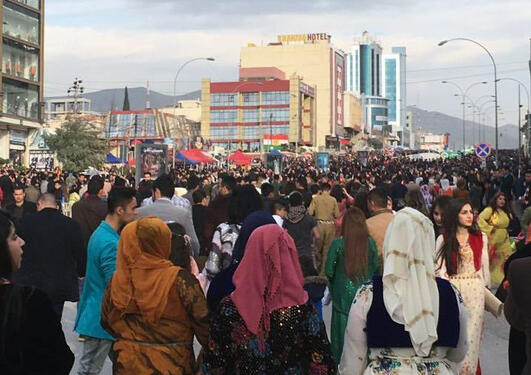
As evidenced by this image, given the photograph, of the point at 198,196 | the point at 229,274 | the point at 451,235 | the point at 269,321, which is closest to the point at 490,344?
the point at 451,235

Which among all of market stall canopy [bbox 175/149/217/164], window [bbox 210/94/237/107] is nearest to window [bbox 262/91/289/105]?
window [bbox 210/94/237/107]

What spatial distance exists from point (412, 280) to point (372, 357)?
1.39ft

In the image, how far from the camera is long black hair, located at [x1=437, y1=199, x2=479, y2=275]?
253 inches

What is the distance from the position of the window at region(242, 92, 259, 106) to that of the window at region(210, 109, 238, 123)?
240 centimetres

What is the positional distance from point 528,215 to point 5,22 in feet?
179

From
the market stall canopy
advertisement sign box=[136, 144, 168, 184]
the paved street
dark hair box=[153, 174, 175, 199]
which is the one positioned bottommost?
the paved street

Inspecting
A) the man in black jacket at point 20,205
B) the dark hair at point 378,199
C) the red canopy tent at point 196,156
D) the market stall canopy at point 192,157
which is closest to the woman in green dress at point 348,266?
the dark hair at point 378,199

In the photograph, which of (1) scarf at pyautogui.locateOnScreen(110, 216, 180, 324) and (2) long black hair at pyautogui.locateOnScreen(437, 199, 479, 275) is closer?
(1) scarf at pyautogui.locateOnScreen(110, 216, 180, 324)

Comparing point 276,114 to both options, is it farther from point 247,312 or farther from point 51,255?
point 247,312

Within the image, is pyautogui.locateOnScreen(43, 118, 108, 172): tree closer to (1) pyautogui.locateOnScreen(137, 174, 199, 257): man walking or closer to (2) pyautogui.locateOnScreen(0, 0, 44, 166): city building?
(2) pyautogui.locateOnScreen(0, 0, 44, 166): city building

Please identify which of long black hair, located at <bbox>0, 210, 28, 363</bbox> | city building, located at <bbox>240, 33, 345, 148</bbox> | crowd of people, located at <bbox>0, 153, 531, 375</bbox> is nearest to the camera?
long black hair, located at <bbox>0, 210, 28, 363</bbox>

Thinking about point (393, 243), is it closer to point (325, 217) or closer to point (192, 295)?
point (192, 295)

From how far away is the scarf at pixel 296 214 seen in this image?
29.9ft

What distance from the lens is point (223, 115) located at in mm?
127312
